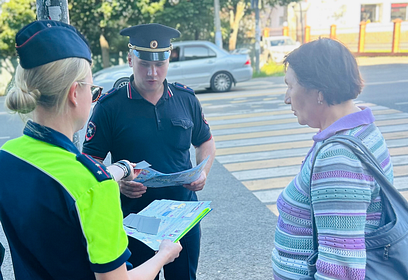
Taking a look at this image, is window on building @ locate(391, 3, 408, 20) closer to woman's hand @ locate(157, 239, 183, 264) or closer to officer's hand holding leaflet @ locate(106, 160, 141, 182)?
officer's hand holding leaflet @ locate(106, 160, 141, 182)

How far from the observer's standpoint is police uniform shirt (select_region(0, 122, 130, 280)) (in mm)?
1156

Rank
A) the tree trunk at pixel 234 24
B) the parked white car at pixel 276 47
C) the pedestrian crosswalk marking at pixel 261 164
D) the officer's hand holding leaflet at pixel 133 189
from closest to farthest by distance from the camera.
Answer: the officer's hand holding leaflet at pixel 133 189 < the pedestrian crosswalk marking at pixel 261 164 < the parked white car at pixel 276 47 < the tree trunk at pixel 234 24

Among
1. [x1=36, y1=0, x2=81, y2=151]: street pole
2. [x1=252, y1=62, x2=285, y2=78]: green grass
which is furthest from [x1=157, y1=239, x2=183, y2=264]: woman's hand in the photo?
[x1=252, y1=62, x2=285, y2=78]: green grass

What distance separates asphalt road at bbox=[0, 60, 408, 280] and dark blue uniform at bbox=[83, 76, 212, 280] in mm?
485

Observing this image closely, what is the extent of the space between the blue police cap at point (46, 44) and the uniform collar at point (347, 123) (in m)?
0.83

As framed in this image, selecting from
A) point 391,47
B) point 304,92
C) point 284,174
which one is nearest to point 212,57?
point 284,174

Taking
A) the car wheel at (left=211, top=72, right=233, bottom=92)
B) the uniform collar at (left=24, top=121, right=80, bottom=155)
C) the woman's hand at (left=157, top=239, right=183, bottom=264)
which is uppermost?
the uniform collar at (left=24, top=121, right=80, bottom=155)

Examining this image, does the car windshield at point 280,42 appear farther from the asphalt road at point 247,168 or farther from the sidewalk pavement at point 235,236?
the sidewalk pavement at point 235,236

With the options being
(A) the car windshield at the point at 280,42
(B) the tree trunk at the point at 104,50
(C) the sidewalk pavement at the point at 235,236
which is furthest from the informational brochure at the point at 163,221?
(A) the car windshield at the point at 280,42

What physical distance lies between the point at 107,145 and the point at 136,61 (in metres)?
0.51

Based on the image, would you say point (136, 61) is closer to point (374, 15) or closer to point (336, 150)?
point (336, 150)

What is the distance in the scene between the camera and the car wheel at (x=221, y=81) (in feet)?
44.9

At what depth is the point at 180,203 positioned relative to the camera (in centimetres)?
209

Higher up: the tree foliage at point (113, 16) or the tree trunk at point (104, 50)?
the tree foliage at point (113, 16)
